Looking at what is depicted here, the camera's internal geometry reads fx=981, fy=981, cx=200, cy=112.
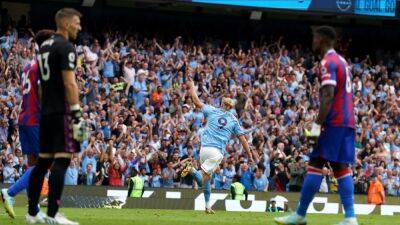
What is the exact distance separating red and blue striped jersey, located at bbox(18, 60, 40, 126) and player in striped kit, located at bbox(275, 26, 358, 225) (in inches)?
163

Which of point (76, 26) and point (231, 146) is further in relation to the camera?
point (231, 146)

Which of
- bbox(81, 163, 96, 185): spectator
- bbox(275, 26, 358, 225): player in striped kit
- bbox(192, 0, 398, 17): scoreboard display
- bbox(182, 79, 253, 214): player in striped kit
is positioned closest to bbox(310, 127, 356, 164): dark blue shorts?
bbox(275, 26, 358, 225): player in striped kit

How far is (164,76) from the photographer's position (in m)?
32.1

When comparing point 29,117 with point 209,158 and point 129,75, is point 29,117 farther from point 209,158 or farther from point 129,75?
point 129,75

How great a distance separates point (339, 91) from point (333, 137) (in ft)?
2.01

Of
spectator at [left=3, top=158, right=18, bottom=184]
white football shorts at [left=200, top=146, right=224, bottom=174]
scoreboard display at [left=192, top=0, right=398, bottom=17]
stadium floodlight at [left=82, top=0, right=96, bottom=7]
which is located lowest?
spectator at [left=3, top=158, right=18, bottom=184]

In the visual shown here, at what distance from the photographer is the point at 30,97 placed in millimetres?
14609

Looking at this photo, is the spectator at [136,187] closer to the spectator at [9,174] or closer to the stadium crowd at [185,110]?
the stadium crowd at [185,110]

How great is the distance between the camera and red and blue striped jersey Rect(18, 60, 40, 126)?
14328 millimetres

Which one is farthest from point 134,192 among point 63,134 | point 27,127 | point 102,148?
point 63,134

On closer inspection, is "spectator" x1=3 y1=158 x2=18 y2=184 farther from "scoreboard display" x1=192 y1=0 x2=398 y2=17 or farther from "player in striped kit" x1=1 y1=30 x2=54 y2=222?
"scoreboard display" x1=192 y1=0 x2=398 y2=17

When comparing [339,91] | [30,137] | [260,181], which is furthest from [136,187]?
[339,91]

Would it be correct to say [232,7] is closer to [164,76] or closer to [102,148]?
[164,76]

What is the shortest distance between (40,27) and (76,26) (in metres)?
23.6
